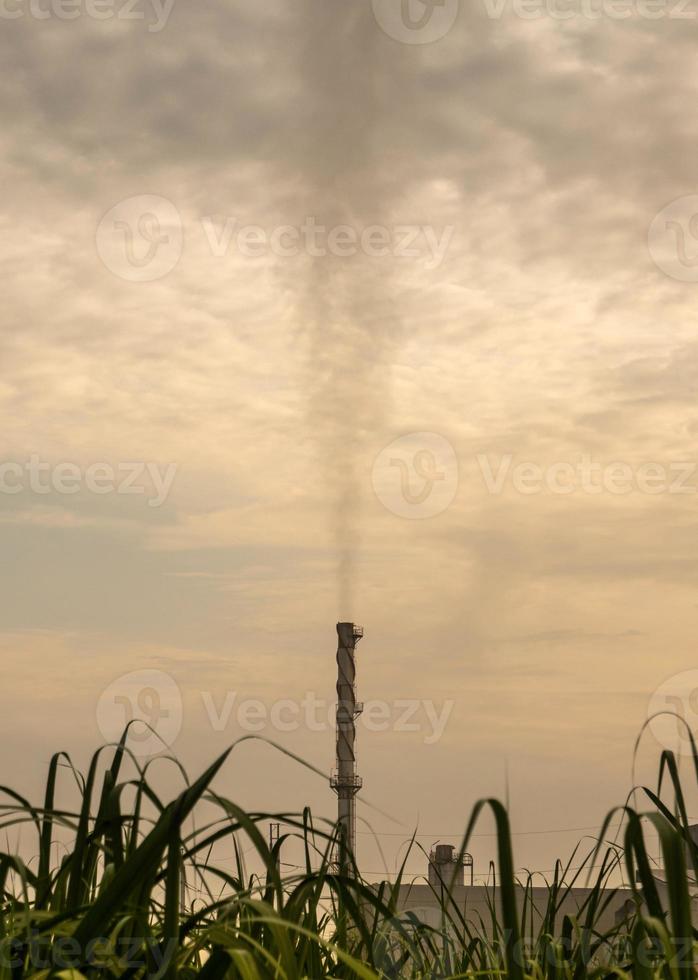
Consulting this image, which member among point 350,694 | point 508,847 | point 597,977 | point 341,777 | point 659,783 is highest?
point 350,694

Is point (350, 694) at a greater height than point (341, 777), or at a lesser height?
greater

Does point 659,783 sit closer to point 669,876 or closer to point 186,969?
point 669,876

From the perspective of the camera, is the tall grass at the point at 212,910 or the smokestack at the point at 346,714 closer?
the tall grass at the point at 212,910

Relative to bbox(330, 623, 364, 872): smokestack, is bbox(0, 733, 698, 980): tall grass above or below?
below

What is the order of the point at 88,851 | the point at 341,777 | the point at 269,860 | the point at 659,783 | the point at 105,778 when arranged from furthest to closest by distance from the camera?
the point at 341,777 < the point at 88,851 < the point at 105,778 < the point at 659,783 < the point at 269,860

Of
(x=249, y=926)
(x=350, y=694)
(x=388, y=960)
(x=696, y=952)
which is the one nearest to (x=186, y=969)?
(x=249, y=926)

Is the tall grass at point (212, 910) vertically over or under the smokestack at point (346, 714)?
under

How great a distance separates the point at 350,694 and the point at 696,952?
70569 mm

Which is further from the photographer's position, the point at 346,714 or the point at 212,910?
the point at 346,714

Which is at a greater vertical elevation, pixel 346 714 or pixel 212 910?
pixel 346 714

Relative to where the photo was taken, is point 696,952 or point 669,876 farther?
point 696,952

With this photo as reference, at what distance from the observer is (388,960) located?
2.90m

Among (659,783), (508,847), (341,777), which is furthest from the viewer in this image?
(341,777)

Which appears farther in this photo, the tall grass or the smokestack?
the smokestack
